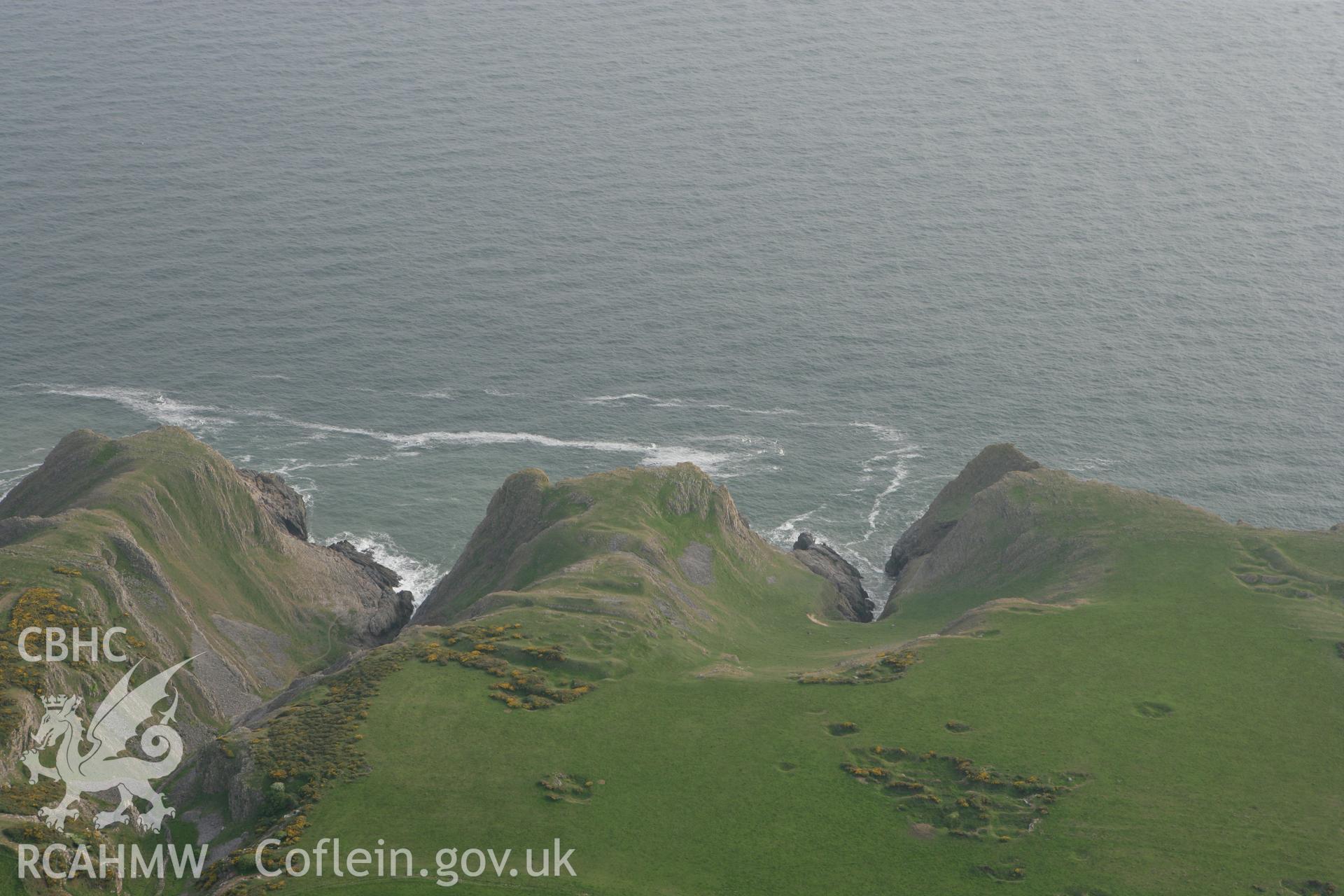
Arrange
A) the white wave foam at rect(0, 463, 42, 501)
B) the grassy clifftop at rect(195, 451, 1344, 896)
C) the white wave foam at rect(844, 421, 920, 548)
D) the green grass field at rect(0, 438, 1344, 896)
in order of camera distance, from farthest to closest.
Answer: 1. the white wave foam at rect(844, 421, 920, 548)
2. the white wave foam at rect(0, 463, 42, 501)
3. the grassy clifftop at rect(195, 451, 1344, 896)
4. the green grass field at rect(0, 438, 1344, 896)

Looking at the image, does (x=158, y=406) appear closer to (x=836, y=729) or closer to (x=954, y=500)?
(x=954, y=500)

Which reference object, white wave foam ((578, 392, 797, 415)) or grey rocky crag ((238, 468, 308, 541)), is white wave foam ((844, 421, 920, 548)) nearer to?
white wave foam ((578, 392, 797, 415))

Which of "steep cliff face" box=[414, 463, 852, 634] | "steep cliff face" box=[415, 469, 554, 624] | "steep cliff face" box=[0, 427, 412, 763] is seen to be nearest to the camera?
"steep cliff face" box=[0, 427, 412, 763]

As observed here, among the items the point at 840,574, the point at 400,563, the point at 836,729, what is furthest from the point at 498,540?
the point at 836,729

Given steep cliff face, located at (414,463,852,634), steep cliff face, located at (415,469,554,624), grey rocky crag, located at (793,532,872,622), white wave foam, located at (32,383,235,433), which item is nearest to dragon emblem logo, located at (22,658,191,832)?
steep cliff face, located at (414,463,852,634)

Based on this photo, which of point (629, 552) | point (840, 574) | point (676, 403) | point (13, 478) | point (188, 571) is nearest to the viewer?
point (188, 571)

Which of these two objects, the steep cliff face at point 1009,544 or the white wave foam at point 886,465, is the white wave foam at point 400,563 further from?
the steep cliff face at point 1009,544

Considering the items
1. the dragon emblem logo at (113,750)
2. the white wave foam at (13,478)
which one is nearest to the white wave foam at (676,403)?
the white wave foam at (13,478)
